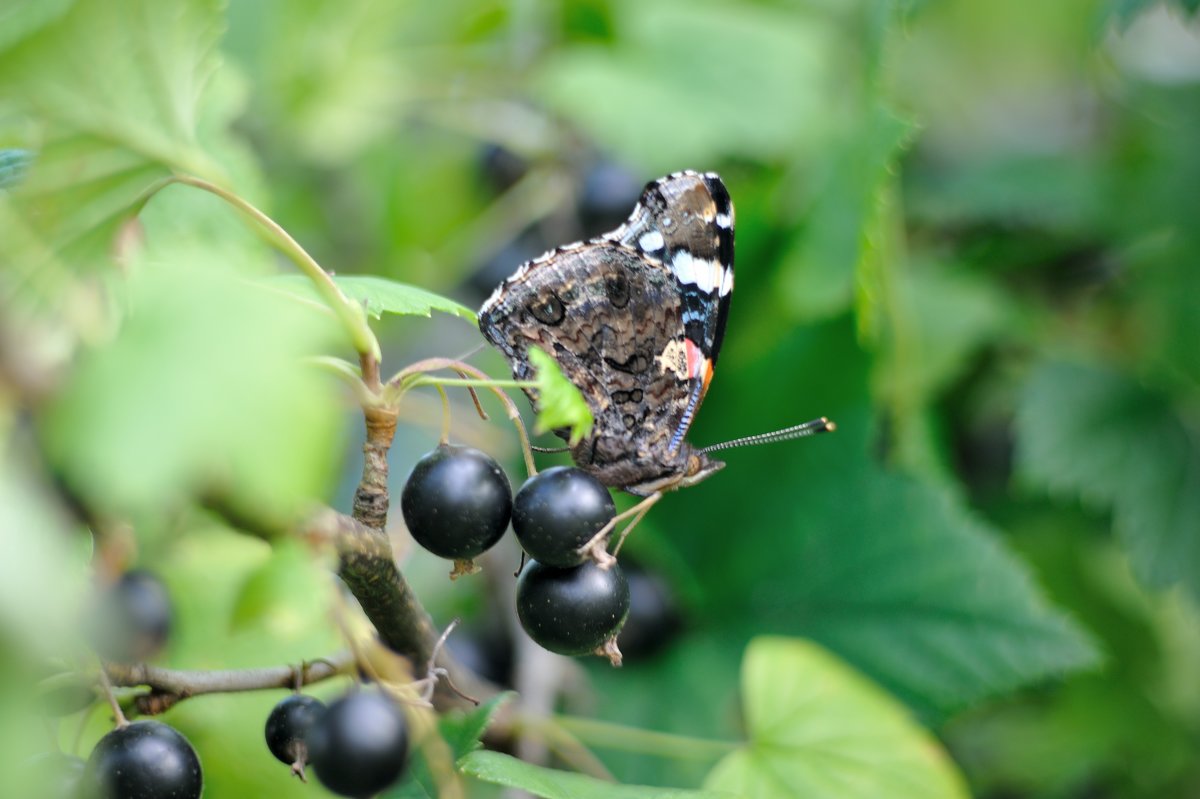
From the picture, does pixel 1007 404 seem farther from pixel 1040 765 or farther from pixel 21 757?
pixel 21 757

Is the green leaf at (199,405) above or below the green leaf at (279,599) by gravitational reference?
above

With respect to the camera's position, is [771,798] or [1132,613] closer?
[771,798]

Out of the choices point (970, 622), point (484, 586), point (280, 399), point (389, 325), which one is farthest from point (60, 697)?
point (389, 325)

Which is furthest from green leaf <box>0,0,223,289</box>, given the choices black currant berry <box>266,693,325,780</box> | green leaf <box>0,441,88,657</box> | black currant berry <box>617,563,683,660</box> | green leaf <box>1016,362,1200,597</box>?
green leaf <box>1016,362,1200,597</box>

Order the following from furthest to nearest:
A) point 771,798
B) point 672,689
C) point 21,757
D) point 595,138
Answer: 1. point 595,138
2. point 672,689
3. point 771,798
4. point 21,757

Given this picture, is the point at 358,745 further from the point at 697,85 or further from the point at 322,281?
the point at 697,85

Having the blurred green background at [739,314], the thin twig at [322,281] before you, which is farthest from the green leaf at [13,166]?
the thin twig at [322,281]

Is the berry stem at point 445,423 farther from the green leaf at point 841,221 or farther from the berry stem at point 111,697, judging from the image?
the green leaf at point 841,221
